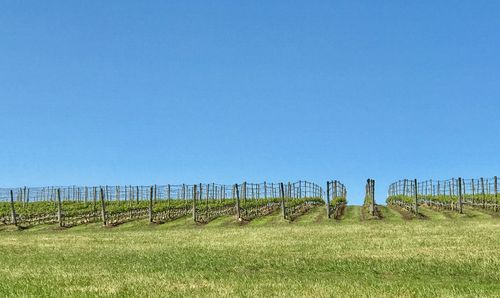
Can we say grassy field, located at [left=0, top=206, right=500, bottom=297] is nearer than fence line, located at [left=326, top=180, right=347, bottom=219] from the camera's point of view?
Yes

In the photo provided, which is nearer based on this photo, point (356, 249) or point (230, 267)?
point (230, 267)

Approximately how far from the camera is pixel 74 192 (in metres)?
119

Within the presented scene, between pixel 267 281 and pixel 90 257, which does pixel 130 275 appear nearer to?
pixel 267 281

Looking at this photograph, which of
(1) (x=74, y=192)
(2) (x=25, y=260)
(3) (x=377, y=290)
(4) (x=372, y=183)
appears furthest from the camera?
(1) (x=74, y=192)

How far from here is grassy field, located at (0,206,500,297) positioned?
15773mm

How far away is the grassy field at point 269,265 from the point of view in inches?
621

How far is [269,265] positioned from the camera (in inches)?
873

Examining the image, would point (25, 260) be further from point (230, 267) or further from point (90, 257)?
point (230, 267)

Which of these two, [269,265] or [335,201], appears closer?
[269,265]

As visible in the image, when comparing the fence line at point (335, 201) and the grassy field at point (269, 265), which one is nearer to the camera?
the grassy field at point (269, 265)


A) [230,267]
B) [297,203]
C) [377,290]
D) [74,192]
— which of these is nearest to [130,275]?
[230,267]

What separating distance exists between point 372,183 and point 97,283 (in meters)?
48.2

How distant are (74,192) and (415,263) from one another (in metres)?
105

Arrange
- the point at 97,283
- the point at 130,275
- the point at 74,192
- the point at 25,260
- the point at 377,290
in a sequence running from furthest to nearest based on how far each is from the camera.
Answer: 1. the point at 74,192
2. the point at 25,260
3. the point at 130,275
4. the point at 97,283
5. the point at 377,290
